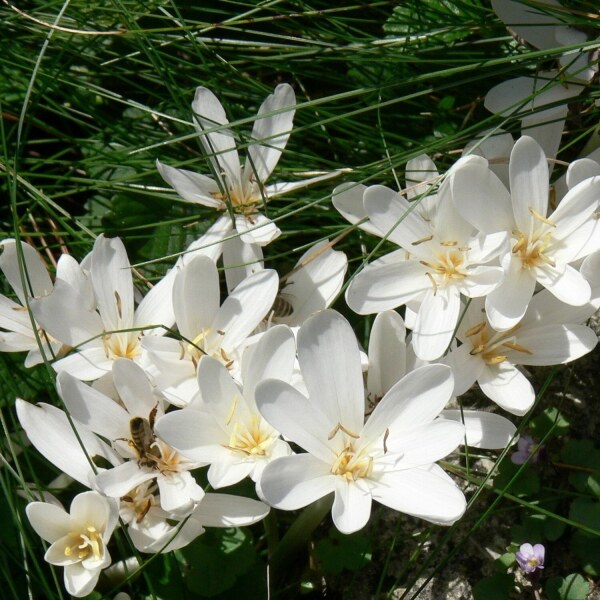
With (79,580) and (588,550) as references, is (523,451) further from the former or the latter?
(79,580)

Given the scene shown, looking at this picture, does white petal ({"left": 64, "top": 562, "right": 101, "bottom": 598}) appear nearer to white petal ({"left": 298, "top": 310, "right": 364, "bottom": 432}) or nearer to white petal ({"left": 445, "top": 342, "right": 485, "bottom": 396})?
white petal ({"left": 298, "top": 310, "right": 364, "bottom": 432})

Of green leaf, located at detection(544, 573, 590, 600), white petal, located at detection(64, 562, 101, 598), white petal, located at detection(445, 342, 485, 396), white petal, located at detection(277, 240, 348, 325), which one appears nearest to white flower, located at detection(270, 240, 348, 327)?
white petal, located at detection(277, 240, 348, 325)

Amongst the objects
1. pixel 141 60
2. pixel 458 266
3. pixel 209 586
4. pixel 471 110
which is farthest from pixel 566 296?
pixel 141 60

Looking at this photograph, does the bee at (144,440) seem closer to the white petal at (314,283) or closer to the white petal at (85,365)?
the white petal at (85,365)

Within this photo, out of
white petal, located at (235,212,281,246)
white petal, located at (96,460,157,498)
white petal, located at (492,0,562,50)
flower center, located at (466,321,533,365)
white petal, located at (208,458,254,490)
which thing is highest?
white petal, located at (492,0,562,50)

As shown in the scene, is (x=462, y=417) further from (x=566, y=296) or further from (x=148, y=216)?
(x=148, y=216)
